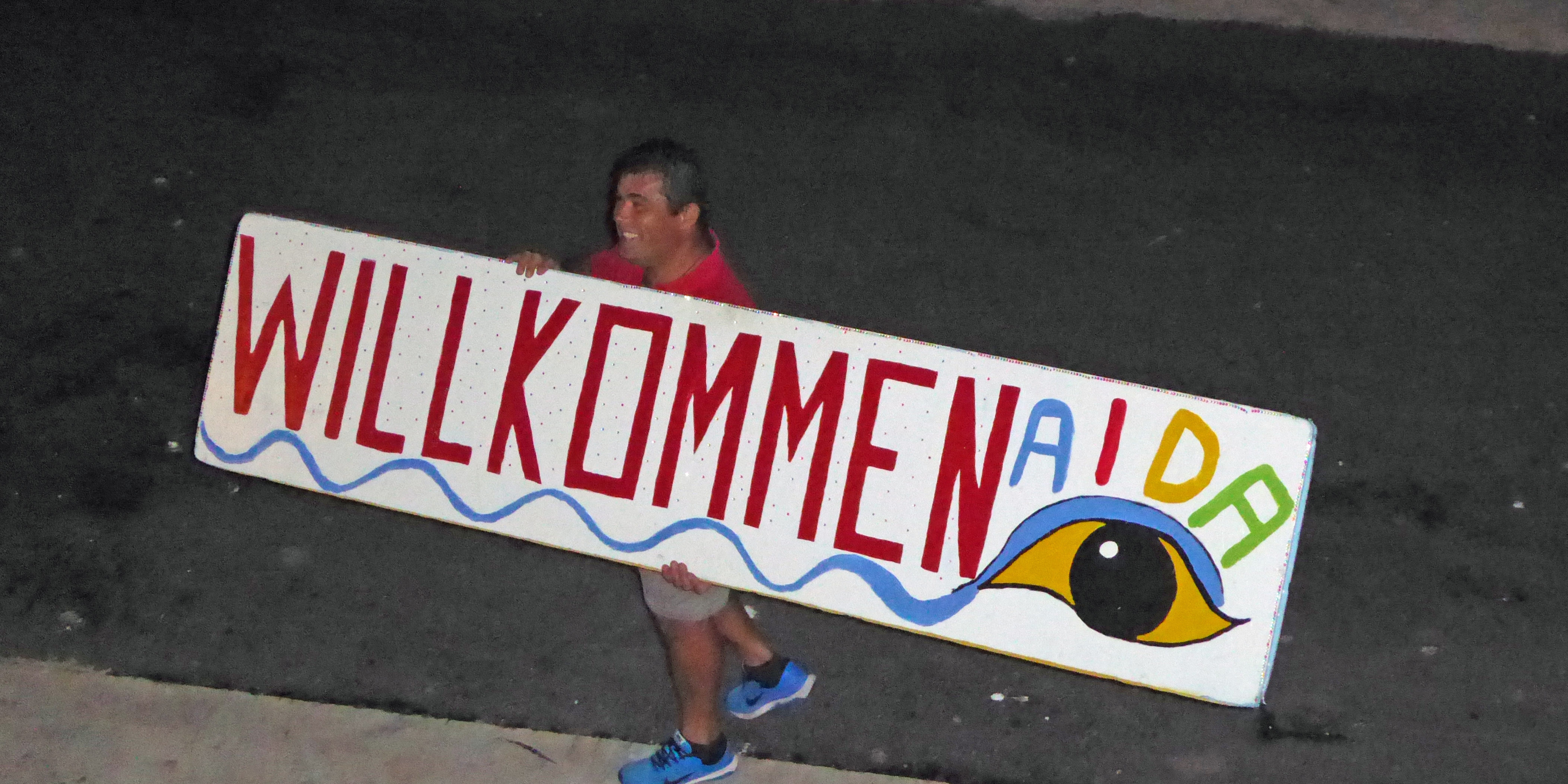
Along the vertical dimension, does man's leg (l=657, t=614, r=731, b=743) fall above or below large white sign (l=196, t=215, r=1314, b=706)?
below

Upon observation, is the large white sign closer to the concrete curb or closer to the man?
the man

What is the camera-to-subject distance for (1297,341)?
379 cm

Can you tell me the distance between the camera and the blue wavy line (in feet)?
9.78

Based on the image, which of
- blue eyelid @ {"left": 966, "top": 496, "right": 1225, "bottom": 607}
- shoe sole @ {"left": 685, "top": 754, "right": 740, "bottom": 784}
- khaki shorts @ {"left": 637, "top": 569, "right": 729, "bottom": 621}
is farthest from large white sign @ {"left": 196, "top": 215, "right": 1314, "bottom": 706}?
shoe sole @ {"left": 685, "top": 754, "right": 740, "bottom": 784}

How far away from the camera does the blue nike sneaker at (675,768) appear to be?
3.49m

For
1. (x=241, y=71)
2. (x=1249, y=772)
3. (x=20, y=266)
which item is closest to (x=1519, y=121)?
(x=1249, y=772)

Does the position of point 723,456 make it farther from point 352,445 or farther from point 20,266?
point 20,266

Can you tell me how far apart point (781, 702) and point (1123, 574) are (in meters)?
1.19

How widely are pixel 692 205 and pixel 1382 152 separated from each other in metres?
2.42

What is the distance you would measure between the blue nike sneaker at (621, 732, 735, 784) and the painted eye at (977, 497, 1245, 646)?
110 cm

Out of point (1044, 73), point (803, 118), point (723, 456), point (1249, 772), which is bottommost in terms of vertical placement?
point (1249, 772)

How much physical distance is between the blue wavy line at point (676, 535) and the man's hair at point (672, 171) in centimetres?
77

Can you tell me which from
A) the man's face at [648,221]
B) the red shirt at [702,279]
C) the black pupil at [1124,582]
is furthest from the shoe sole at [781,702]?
the man's face at [648,221]

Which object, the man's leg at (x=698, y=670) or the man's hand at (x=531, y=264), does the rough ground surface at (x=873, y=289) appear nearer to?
the man's leg at (x=698, y=670)
